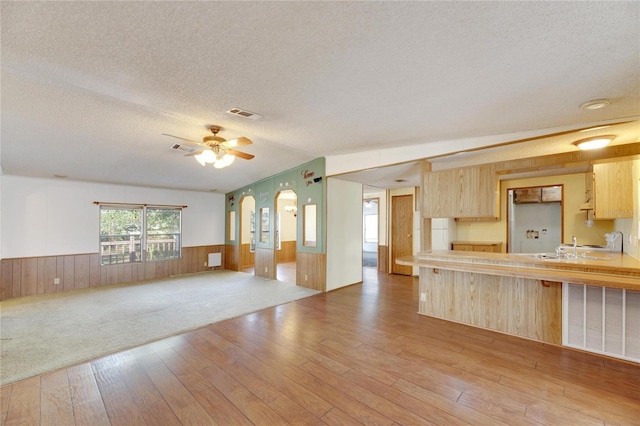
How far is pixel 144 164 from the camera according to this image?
555 cm

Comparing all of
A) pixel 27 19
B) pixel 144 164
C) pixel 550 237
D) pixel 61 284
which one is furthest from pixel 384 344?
pixel 61 284

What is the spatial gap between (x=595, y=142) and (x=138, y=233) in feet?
29.4

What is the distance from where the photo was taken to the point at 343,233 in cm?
623

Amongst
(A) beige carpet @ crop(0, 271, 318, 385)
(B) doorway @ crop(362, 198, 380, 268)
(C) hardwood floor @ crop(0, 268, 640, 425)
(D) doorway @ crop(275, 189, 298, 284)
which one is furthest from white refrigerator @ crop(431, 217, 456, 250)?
(B) doorway @ crop(362, 198, 380, 268)

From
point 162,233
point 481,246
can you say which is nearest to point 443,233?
point 481,246

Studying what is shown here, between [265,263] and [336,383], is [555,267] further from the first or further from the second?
[265,263]

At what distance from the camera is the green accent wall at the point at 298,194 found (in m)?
5.86

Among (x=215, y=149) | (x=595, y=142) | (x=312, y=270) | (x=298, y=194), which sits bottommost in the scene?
(x=312, y=270)

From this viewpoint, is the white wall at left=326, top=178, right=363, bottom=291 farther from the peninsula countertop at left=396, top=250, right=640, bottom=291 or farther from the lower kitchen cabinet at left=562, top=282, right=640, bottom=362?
the lower kitchen cabinet at left=562, top=282, right=640, bottom=362

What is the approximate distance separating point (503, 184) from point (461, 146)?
3.20 m

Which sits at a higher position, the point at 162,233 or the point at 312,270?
the point at 162,233

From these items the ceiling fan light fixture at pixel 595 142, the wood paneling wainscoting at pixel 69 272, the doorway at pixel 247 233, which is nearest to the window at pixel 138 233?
the wood paneling wainscoting at pixel 69 272

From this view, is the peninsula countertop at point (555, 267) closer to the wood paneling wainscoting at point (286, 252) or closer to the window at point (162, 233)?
the window at point (162, 233)

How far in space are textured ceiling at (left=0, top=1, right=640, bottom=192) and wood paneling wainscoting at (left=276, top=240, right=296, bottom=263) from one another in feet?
22.4
